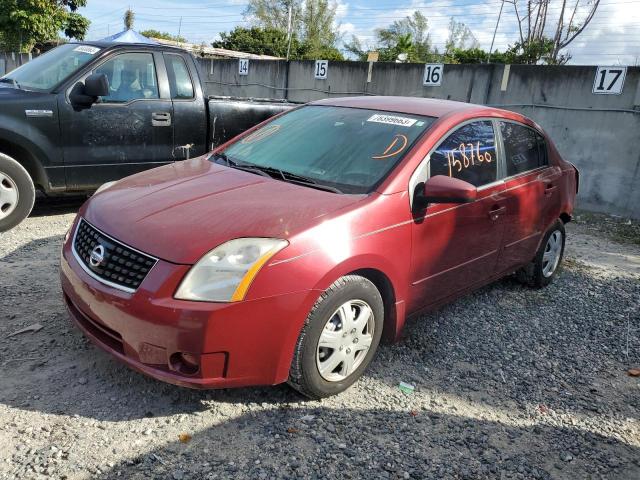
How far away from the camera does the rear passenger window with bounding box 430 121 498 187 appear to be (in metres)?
3.44

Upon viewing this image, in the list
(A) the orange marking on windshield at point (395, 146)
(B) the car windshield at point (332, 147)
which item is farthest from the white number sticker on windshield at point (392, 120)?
(A) the orange marking on windshield at point (395, 146)

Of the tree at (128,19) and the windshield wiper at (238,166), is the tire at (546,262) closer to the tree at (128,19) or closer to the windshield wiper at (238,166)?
the windshield wiper at (238,166)

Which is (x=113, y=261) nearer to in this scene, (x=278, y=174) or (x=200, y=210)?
(x=200, y=210)

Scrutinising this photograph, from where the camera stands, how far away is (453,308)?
435 centimetres

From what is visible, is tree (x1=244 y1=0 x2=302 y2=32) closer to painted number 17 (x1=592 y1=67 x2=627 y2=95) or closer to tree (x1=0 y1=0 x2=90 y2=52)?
tree (x1=0 y1=0 x2=90 y2=52)

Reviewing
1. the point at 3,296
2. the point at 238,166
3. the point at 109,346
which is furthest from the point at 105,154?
the point at 109,346

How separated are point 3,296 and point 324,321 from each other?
249 centimetres

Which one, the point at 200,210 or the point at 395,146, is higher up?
the point at 395,146

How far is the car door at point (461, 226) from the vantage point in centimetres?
329

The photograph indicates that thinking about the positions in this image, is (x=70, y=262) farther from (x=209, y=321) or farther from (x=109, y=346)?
(x=209, y=321)

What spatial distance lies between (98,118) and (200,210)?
3.28 meters

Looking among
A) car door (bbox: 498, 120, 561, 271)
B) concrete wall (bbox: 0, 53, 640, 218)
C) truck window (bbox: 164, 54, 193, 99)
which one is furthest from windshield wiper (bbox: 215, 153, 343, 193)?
concrete wall (bbox: 0, 53, 640, 218)

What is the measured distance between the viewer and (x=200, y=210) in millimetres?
2805

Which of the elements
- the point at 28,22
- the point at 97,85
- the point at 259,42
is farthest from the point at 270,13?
the point at 97,85
